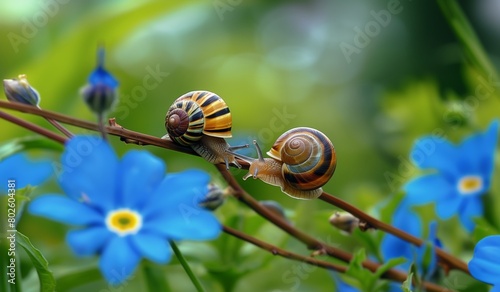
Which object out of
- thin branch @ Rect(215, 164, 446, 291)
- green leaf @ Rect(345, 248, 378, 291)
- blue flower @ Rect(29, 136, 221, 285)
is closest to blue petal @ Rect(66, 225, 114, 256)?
blue flower @ Rect(29, 136, 221, 285)

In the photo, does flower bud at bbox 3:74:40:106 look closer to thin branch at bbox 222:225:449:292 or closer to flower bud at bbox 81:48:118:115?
flower bud at bbox 81:48:118:115

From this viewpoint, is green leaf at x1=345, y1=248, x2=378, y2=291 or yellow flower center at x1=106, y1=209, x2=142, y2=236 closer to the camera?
yellow flower center at x1=106, y1=209, x2=142, y2=236

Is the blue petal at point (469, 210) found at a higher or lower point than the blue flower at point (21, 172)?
lower

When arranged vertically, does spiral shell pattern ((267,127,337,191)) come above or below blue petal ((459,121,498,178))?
above

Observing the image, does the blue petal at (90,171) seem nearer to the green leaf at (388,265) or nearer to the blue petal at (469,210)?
the green leaf at (388,265)

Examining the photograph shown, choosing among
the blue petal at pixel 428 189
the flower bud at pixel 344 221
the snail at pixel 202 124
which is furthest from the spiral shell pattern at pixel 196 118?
the blue petal at pixel 428 189

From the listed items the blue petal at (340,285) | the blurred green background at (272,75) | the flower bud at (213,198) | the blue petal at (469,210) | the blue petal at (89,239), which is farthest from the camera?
the blurred green background at (272,75)

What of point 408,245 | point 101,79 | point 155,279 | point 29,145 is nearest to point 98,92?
point 101,79
